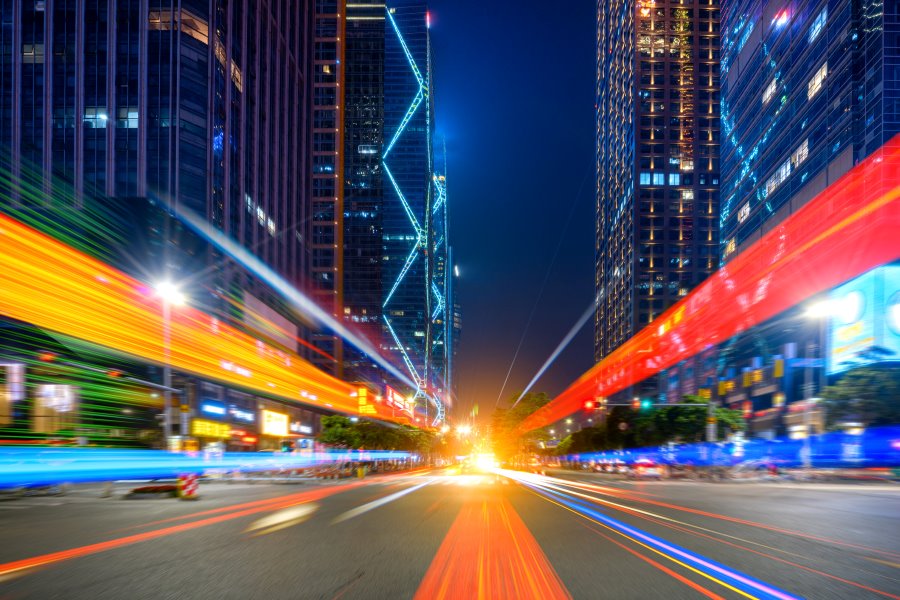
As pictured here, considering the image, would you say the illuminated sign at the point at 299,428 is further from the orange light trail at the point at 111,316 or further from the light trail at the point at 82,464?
the light trail at the point at 82,464

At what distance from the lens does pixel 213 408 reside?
201 feet

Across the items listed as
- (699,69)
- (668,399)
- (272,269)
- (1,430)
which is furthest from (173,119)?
(699,69)

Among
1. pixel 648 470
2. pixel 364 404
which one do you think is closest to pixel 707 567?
pixel 648 470

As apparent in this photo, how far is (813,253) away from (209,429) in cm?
5249

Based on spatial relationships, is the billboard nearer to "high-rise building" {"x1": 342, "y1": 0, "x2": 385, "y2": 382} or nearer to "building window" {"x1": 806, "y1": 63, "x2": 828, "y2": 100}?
"building window" {"x1": 806, "y1": 63, "x2": 828, "y2": 100}

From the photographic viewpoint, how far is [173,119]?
2534 inches

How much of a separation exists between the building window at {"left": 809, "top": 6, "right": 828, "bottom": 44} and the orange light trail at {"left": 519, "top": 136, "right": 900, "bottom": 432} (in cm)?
1551

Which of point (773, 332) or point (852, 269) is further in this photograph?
point (773, 332)

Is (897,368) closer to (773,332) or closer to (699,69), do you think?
(773,332)

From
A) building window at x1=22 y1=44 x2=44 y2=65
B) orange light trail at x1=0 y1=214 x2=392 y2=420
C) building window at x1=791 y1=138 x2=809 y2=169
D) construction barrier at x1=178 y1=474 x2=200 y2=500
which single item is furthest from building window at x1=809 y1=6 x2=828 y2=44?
building window at x1=22 y1=44 x2=44 y2=65

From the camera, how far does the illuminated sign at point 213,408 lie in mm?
59112

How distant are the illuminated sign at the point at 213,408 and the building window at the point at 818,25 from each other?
6393cm

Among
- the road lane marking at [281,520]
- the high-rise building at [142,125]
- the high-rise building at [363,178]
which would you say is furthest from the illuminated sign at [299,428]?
the high-rise building at [363,178]

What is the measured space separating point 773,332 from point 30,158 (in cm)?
7192
